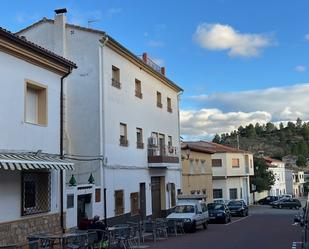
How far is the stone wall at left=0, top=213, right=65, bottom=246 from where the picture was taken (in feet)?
50.0

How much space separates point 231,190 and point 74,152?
46273 mm

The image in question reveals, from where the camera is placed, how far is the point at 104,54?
25.7m

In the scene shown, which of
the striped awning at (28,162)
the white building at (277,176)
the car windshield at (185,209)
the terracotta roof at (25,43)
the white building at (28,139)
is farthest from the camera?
the white building at (277,176)

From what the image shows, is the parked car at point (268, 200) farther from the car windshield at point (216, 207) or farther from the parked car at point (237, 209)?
the car windshield at point (216, 207)

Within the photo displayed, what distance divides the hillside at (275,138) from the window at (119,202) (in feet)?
332

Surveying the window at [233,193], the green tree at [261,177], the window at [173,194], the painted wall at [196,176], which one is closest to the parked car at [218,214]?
the window at [173,194]

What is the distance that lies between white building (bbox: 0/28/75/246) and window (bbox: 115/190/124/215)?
310 inches

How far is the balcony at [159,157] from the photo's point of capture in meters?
32.1

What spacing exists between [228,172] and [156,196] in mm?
34341

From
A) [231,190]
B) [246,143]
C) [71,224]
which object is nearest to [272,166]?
[231,190]

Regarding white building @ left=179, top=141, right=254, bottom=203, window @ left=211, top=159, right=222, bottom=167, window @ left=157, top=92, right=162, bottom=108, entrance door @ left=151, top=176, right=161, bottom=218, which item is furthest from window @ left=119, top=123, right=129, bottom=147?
window @ left=211, top=159, right=222, bottom=167

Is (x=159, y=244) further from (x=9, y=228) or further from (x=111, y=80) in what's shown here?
(x=111, y=80)

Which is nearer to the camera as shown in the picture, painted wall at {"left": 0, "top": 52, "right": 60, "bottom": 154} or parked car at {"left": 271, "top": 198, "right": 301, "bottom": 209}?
painted wall at {"left": 0, "top": 52, "right": 60, "bottom": 154}

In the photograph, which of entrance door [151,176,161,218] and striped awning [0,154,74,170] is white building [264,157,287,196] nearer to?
entrance door [151,176,161,218]
